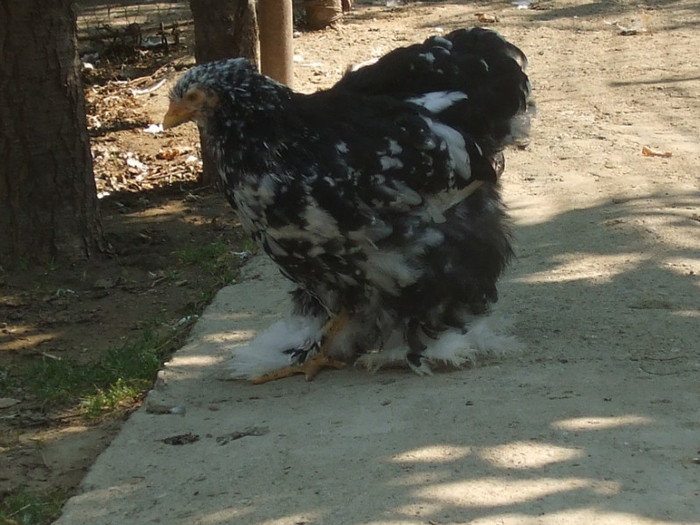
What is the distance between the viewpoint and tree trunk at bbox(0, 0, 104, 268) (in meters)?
6.37

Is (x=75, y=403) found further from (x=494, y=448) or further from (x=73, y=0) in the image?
(x=73, y=0)

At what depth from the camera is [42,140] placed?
6.48 metres

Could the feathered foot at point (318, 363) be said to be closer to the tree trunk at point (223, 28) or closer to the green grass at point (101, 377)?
the green grass at point (101, 377)

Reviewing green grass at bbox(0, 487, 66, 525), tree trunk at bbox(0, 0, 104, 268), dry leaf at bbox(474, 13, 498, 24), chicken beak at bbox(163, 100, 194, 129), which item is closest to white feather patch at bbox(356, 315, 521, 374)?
chicken beak at bbox(163, 100, 194, 129)

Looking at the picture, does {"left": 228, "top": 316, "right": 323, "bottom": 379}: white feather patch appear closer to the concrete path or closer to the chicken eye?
the concrete path

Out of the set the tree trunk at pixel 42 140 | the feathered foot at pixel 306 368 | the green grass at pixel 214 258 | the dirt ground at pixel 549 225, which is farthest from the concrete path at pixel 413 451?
the tree trunk at pixel 42 140

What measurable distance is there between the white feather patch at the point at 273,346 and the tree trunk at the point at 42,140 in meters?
2.04

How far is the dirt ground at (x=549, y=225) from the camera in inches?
191

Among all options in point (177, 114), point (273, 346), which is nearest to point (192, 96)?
point (177, 114)

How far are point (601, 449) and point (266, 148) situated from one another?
1919mm

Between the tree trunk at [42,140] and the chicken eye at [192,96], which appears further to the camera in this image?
the tree trunk at [42,140]

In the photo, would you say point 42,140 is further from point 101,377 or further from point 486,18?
point 486,18

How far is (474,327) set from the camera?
16.3 ft

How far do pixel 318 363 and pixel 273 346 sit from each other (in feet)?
0.88
